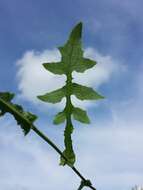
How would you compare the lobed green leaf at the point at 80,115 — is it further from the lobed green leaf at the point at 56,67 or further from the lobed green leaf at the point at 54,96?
the lobed green leaf at the point at 56,67

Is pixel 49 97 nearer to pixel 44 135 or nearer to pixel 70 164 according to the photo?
pixel 70 164

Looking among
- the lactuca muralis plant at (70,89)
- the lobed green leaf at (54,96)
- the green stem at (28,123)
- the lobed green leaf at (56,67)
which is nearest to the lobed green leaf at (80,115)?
the lactuca muralis plant at (70,89)

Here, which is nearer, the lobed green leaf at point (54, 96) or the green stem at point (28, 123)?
the green stem at point (28, 123)

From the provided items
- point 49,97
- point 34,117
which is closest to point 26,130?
point 34,117

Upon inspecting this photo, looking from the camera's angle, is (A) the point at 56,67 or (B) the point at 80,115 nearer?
(A) the point at 56,67

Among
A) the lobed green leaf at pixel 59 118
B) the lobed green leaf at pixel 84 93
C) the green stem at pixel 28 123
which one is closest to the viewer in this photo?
Result: the green stem at pixel 28 123

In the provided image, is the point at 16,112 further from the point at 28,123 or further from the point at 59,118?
the point at 59,118

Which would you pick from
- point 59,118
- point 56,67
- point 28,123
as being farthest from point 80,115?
point 28,123
